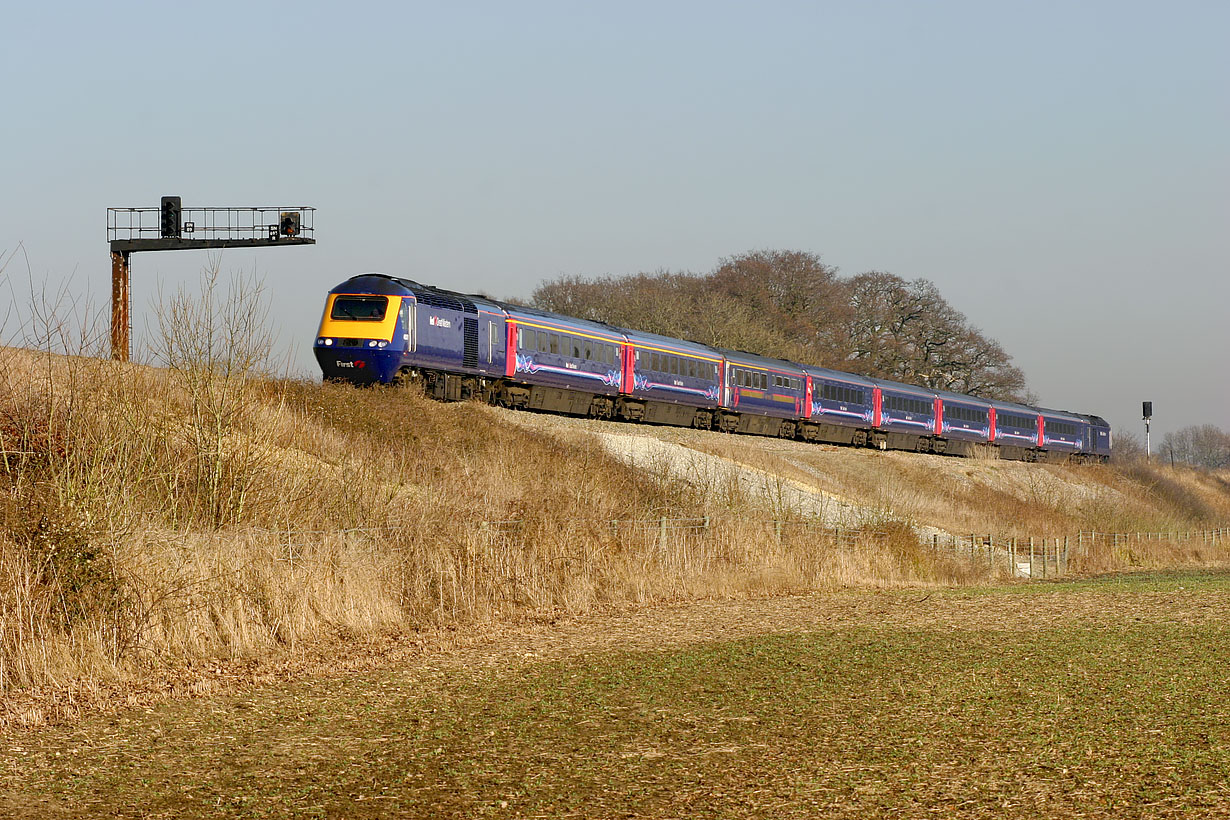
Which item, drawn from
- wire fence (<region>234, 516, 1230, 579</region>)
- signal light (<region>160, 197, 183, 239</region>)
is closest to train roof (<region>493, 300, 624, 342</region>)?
signal light (<region>160, 197, 183, 239</region>)

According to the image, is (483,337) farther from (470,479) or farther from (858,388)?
(858,388)

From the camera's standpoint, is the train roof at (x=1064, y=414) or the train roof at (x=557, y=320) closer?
the train roof at (x=557, y=320)

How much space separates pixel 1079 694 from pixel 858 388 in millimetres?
41992

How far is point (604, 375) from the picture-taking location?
36.2 meters

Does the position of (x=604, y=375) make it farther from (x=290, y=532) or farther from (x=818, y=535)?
(x=290, y=532)

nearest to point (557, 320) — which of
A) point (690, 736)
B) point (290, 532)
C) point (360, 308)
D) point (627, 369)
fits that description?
point (627, 369)

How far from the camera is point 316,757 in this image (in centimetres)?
851

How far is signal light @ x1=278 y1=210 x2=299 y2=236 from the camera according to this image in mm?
34031

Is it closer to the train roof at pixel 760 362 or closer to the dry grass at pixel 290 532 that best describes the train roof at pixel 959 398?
the train roof at pixel 760 362

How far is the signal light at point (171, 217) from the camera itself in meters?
34.6

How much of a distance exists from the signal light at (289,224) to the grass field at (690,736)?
2245 centimetres

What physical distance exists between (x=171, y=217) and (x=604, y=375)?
12.8 metres

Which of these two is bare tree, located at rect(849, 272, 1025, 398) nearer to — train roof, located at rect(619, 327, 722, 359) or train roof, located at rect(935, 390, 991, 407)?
train roof, located at rect(935, 390, 991, 407)

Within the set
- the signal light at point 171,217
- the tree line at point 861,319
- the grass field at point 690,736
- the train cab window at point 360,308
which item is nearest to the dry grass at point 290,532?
the grass field at point 690,736
